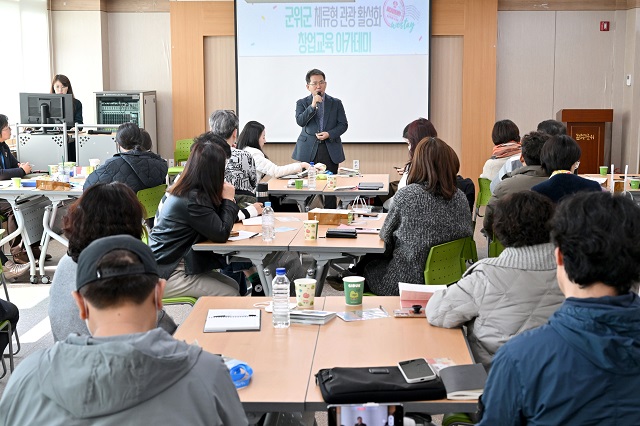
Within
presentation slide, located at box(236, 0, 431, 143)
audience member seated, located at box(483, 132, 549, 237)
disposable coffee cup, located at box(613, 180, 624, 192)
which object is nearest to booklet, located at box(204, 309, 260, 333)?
audience member seated, located at box(483, 132, 549, 237)

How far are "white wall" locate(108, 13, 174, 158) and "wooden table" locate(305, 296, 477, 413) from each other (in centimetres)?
868

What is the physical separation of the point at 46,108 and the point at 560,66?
258 inches

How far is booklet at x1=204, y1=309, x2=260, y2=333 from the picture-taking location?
11.1 ft

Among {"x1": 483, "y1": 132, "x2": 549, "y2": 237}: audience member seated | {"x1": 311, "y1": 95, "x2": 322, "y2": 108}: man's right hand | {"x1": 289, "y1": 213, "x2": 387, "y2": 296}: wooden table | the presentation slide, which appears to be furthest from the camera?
the presentation slide

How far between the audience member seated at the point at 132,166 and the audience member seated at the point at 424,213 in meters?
2.86

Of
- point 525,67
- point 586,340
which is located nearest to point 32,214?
point 586,340

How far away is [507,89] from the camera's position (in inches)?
448

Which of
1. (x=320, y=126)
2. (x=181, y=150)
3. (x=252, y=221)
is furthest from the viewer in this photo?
(x=181, y=150)

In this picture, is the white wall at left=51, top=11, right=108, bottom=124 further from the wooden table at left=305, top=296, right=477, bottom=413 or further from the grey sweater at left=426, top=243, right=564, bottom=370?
the grey sweater at left=426, top=243, right=564, bottom=370

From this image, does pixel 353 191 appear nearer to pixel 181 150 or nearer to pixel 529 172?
pixel 529 172

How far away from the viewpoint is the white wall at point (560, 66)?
440 inches

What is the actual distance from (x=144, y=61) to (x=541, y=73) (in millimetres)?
5398

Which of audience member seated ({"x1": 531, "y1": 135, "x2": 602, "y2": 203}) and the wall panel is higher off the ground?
the wall panel

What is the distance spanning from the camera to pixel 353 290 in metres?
3.68
